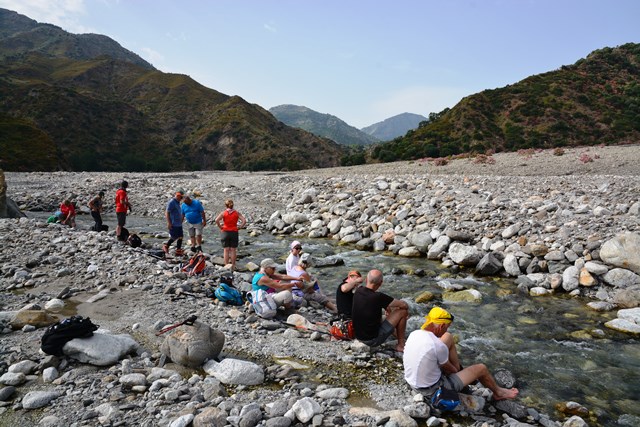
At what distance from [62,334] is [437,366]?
5.59 metres

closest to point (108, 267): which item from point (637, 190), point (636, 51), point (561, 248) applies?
point (561, 248)

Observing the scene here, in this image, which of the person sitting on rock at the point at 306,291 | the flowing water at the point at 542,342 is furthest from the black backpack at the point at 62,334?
the flowing water at the point at 542,342

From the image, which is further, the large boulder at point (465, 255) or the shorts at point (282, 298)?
the large boulder at point (465, 255)

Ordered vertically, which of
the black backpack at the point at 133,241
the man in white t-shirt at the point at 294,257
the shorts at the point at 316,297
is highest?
the man in white t-shirt at the point at 294,257

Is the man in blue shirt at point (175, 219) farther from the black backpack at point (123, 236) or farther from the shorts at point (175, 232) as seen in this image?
the black backpack at point (123, 236)

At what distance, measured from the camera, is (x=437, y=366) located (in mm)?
5457

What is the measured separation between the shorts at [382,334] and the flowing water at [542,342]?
138 centimetres

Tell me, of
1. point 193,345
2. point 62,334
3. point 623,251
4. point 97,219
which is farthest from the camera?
point 97,219

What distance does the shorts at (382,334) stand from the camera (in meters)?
7.04

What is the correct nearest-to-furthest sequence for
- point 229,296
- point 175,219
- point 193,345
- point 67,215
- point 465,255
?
point 193,345 < point 229,296 < point 465,255 < point 175,219 < point 67,215

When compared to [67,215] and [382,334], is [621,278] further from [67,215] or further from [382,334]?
[67,215]

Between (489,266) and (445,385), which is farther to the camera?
(489,266)

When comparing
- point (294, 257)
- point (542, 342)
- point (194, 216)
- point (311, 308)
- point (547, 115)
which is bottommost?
point (542, 342)

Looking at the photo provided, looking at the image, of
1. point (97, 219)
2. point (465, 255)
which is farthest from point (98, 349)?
point (97, 219)
